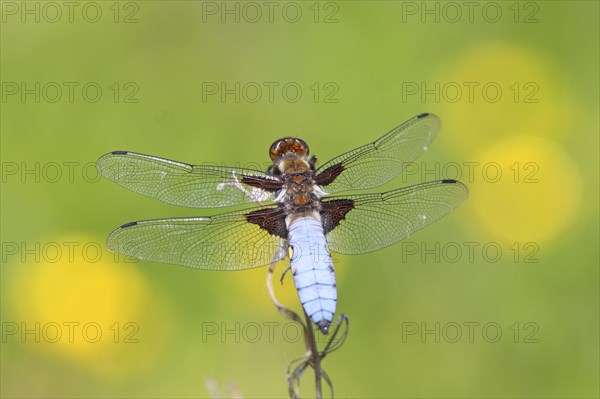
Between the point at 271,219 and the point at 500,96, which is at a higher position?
the point at 500,96

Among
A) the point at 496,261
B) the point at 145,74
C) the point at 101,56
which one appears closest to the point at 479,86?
the point at 496,261

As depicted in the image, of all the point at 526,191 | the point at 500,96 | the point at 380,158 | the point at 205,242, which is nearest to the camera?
the point at 205,242

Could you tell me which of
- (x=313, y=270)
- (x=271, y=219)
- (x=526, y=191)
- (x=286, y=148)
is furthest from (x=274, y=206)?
(x=526, y=191)

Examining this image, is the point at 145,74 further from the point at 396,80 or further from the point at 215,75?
the point at 396,80

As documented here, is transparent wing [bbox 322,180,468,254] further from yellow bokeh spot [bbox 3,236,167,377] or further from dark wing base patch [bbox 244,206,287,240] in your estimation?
yellow bokeh spot [bbox 3,236,167,377]

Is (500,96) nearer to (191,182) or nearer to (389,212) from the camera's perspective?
(389,212)

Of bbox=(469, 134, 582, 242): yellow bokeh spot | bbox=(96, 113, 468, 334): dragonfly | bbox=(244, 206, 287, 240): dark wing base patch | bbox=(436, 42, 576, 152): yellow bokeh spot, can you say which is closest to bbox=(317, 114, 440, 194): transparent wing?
bbox=(96, 113, 468, 334): dragonfly
